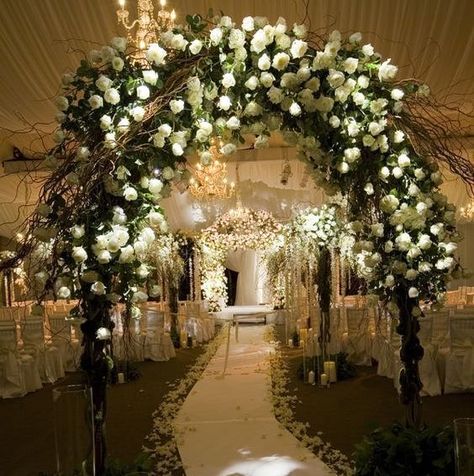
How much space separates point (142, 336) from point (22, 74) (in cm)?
494

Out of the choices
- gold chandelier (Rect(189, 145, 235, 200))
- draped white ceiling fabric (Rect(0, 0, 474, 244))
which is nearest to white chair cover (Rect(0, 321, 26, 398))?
draped white ceiling fabric (Rect(0, 0, 474, 244))

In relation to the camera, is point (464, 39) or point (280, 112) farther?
point (464, 39)

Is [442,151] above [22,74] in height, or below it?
below

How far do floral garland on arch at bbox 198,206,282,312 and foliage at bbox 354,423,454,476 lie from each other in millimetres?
10340

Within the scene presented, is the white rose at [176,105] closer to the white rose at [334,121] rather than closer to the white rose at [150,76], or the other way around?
the white rose at [150,76]

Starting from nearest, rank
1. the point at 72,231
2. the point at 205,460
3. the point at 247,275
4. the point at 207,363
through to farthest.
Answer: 1. the point at 72,231
2. the point at 205,460
3. the point at 207,363
4. the point at 247,275

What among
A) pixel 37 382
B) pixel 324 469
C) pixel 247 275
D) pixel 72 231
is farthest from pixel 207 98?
pixel 247 275

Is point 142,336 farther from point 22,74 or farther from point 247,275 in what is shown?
point 247,275

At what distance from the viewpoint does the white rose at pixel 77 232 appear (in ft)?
8.89

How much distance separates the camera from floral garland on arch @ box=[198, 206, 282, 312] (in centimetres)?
1432

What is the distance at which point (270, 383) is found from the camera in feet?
→ 24.9

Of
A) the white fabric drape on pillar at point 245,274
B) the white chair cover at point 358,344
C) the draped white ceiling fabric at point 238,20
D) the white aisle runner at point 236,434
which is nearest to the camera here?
the white aisle runner at point 236,434

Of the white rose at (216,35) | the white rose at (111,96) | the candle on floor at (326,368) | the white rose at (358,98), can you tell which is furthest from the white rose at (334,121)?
the candle on floor at (326,368)

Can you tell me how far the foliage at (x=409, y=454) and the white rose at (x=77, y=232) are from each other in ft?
6.20
